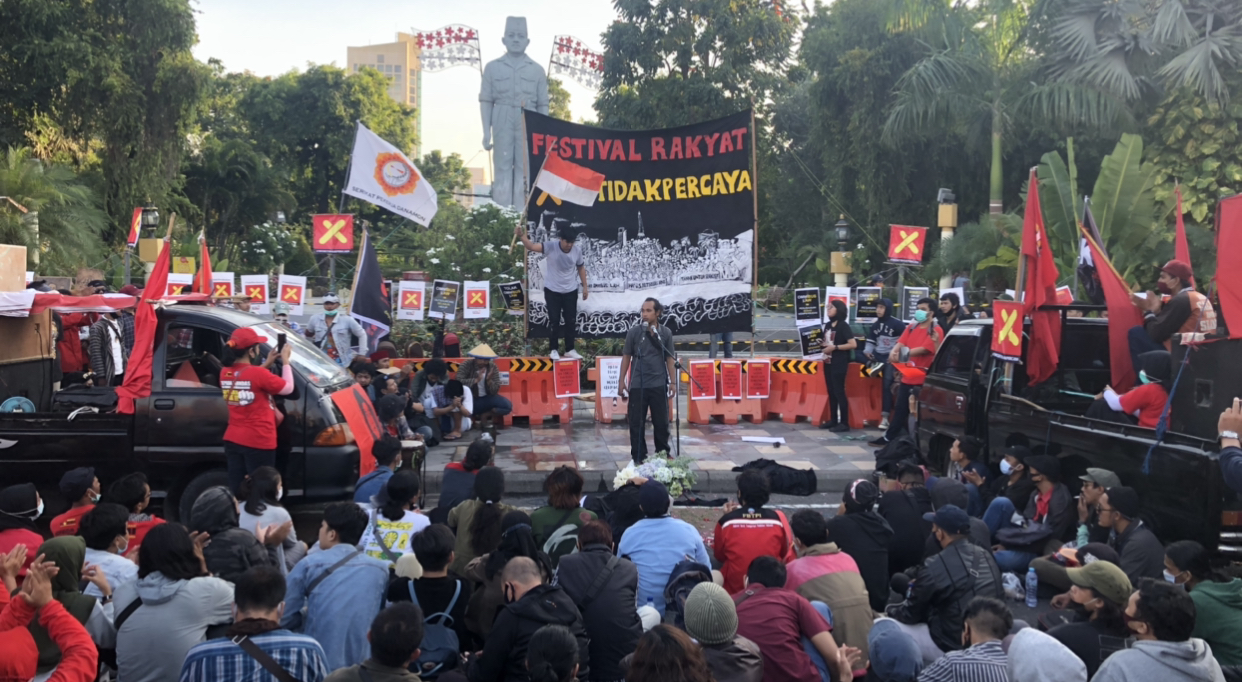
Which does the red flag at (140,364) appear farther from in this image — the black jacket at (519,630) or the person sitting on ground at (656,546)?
the black jacket at (519,630)

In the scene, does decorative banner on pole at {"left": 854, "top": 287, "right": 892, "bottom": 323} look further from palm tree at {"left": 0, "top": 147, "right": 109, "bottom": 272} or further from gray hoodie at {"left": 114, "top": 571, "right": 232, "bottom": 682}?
palm tree at {"left": 0, "top": 147, "right": 109, "bottom": 272}

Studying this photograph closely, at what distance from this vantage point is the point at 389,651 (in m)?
3.70

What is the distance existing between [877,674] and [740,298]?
10899 millimetres

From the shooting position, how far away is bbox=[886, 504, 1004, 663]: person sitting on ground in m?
5.38

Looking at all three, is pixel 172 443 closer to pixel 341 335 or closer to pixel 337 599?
pixel 337 599

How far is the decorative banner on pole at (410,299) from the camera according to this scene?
1583 centimetres

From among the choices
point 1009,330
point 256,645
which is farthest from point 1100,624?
point 1009,330

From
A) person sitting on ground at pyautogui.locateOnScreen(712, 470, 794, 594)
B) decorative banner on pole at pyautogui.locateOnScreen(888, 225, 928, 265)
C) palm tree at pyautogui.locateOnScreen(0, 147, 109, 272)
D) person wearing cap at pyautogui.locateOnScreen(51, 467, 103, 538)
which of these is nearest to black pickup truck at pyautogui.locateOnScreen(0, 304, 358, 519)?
person wearing cap at pyautogui.locateOnScreen(51, 467, 103, 538)

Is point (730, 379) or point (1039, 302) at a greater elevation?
point (1039, 302)

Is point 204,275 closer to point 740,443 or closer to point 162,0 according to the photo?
point 740,443

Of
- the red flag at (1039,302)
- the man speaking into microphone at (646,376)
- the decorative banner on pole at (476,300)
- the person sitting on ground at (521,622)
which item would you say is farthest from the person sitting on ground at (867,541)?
the decorative banner on pole at (476,300)

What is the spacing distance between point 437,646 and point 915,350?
891 centimetres

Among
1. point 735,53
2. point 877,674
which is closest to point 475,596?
point 877,674

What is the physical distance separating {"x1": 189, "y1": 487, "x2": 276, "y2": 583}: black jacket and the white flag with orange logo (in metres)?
9.17
